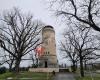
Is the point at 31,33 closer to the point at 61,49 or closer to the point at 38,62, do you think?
the point at 61,49

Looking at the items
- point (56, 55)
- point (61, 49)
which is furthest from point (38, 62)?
point (61, 49)

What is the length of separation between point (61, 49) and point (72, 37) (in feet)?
85.9

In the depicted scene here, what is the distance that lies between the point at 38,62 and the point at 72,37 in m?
36.8

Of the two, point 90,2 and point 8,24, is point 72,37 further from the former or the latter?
point 90,2

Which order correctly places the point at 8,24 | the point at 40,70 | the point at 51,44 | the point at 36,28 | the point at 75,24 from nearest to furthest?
the point at 75,24 < the point at 8,24 < the point at 36,28 < the point at 40,70 < the point at 51,44

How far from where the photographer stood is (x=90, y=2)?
22422mm

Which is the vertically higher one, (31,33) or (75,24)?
(31,33)

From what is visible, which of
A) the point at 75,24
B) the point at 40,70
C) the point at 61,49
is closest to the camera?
the point at 75,24

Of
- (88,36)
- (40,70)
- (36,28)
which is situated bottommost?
(40,70)

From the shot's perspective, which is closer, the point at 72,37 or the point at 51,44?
the point at 72,37

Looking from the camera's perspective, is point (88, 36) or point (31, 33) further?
point (31, 33)

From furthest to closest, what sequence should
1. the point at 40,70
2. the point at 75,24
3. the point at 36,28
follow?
the point at 40,70, the point at 36,28, the point at 75,24

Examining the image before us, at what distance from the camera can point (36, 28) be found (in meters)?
56.8

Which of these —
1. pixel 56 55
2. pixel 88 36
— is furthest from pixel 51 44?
pixel 88 36
